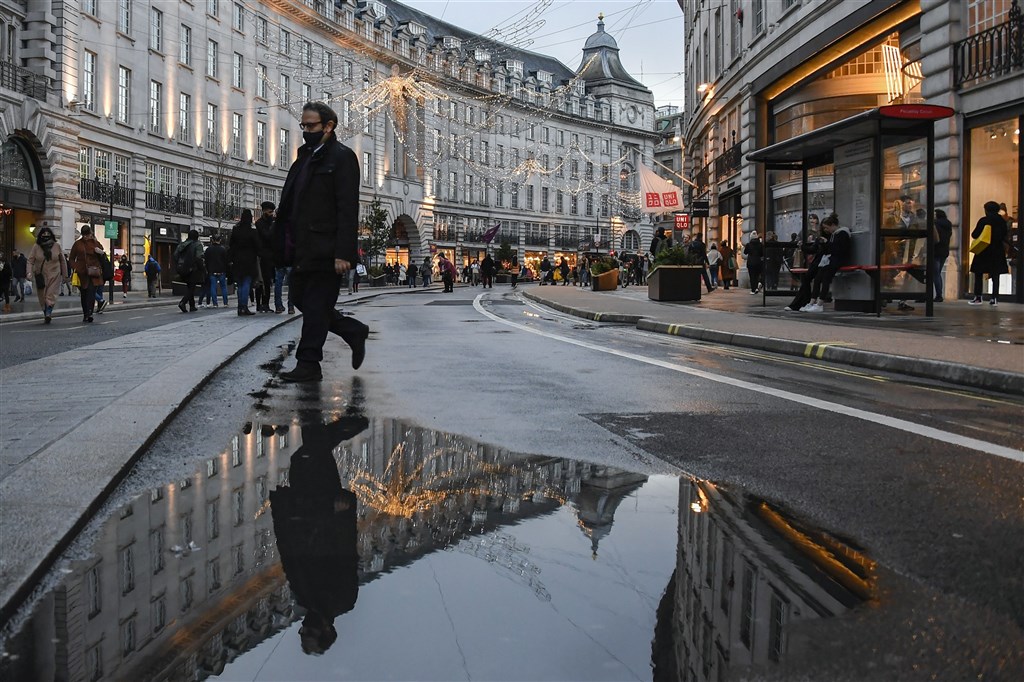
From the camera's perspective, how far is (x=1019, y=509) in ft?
11.8

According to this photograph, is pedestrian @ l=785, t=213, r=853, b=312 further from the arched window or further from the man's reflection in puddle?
the arched window

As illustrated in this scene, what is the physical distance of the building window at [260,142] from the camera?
5500 centimetres

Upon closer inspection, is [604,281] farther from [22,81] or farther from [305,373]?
[305,373]

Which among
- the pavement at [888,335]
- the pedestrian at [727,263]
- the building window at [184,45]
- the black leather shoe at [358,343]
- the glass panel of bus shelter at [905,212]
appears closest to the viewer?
the black leather shoe at [358,343]

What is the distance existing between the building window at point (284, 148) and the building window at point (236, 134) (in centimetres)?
435

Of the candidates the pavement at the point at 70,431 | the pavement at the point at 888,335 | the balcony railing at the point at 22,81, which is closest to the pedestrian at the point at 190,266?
the pavement at the point at 888,335

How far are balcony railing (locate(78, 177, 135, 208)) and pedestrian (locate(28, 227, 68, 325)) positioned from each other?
2293cm

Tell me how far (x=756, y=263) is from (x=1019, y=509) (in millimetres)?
26286

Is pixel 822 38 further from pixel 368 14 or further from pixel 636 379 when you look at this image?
pixel 368 14

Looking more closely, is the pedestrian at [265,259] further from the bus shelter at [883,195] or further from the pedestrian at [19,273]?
the pedestrian at [19,273]

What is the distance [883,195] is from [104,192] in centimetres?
3459

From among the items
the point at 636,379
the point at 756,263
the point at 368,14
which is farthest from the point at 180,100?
the point at 636,379

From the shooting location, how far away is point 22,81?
34656 mm

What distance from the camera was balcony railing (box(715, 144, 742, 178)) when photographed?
3431 cm
